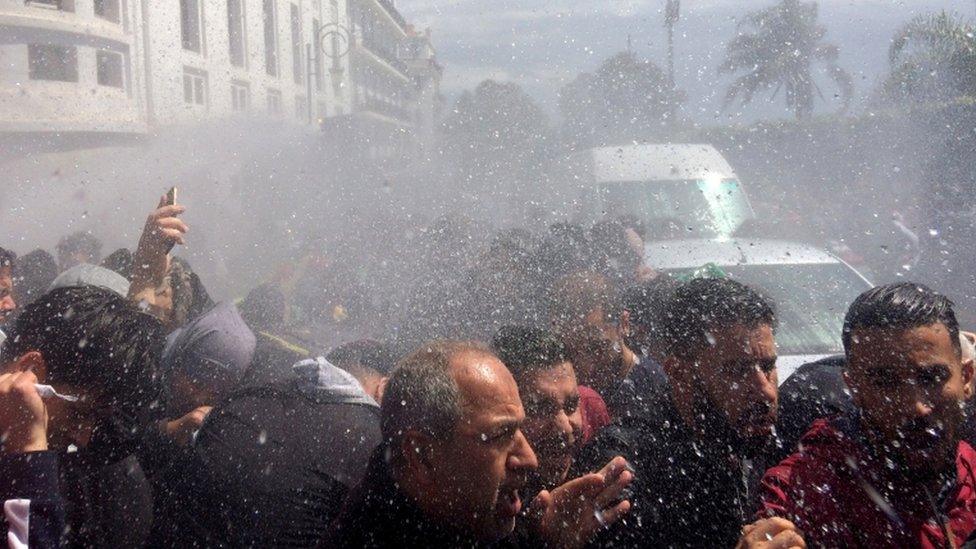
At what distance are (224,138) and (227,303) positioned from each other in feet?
48.8

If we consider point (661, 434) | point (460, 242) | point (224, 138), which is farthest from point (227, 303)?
point (224, 138)

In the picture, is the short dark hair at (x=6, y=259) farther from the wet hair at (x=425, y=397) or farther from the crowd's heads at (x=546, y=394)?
the wet hair at (x=425, y=397)

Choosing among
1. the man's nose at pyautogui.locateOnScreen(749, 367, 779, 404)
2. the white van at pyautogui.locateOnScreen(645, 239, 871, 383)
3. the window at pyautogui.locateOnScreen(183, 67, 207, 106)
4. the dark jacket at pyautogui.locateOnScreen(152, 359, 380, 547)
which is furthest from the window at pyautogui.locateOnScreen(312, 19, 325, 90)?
the man's nose at pyautogui.locateOnScreen(749, 367, 779, 404)

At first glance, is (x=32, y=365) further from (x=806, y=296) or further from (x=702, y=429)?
(x=806, y=296)

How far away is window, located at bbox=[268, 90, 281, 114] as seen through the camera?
64.8 feet

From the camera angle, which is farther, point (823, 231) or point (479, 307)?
point (823, 231)

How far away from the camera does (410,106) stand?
2623 centimetres

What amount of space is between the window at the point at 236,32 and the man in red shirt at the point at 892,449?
18.3 metres

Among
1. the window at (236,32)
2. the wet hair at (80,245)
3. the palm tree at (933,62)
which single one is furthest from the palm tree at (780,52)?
the wet hair at (80,245)

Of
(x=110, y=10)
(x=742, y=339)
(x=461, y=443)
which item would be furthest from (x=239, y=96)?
(x=461, y=443)

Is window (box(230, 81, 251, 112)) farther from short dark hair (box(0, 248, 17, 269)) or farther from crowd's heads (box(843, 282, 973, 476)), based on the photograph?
crowd's heads (box(843, 282, 973, 476))

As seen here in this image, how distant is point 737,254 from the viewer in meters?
5.54

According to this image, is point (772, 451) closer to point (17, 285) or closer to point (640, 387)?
point (640, 387)

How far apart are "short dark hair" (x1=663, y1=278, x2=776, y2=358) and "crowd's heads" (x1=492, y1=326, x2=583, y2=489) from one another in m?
0.33
